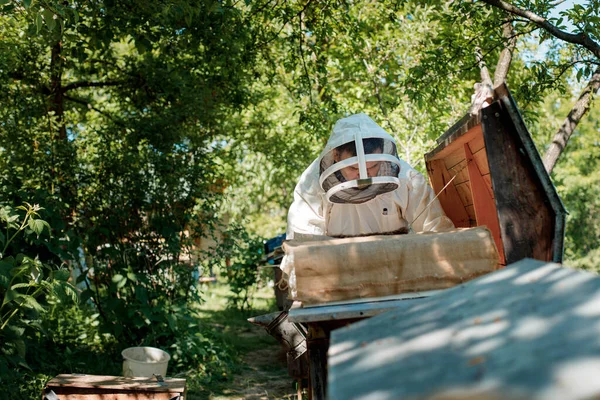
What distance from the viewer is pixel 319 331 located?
2633 mm

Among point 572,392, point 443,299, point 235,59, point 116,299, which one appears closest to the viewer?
point 572,392

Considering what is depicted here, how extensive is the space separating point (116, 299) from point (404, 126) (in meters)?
5.13

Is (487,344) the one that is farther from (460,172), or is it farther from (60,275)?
(60,275)

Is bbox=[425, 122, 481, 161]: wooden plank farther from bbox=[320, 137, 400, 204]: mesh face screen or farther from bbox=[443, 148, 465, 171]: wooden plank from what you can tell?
bbox=[320, 137, 400, 204]: mesh face screen

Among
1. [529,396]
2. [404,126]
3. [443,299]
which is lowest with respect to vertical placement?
[529,396]

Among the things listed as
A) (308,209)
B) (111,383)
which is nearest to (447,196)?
(308,209)

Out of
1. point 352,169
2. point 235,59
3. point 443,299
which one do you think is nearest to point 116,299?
point 235,59

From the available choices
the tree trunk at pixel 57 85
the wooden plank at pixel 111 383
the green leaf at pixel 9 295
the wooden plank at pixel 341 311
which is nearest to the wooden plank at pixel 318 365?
the wooden plank at pixel 341 311

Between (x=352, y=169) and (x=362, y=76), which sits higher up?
(x=362, y=76)

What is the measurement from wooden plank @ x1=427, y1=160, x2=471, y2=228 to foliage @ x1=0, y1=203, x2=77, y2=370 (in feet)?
7.84

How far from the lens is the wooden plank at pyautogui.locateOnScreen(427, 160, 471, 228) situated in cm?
376

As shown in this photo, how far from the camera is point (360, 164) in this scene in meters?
3.28

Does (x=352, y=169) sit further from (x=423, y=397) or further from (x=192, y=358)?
(x=192, y=358)

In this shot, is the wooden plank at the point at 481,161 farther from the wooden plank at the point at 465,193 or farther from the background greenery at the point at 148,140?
the background greenery at the point at 148,140
